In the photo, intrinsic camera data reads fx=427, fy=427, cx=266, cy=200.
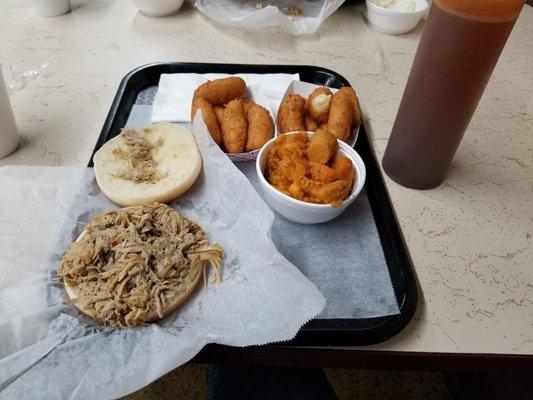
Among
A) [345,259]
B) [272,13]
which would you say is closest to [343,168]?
[345,259]

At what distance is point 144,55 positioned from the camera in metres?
1.62

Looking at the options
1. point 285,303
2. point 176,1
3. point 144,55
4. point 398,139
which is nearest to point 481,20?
point 398,139

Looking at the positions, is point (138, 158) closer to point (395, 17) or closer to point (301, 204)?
point (301, 204)

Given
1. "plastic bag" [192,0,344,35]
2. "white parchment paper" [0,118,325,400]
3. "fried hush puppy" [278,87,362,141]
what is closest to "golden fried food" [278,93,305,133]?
"fried hush puppy" [278,87,362,141]

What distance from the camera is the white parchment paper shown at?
28.2 inches

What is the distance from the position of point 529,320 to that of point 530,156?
0.62 m

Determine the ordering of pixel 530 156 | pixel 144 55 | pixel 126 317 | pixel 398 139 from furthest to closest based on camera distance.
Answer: pixel 144 55, pixel 530 156, pixel 398 139, pixel 126 317

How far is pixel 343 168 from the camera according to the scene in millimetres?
1014

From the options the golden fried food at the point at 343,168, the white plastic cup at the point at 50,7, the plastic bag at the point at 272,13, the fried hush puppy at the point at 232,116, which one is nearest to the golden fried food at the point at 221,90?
the fried hush puppy at the point at 232,116

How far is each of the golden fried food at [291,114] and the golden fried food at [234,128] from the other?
104 millimetres

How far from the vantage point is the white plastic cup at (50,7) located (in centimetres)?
177

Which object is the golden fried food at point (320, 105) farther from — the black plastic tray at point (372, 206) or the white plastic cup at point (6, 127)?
the white plastic cup at point (6, 127)

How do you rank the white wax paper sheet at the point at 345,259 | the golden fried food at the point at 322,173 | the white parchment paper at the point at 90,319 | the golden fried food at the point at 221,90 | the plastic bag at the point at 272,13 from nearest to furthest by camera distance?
the white parchment paper at the point at 90,319 < the white wax paper sheet at the point at 345,259 < the golden fried food at the point at 322,173 < the golden fried food at the point at 221,90 < the plastic bag at the point at 272,13

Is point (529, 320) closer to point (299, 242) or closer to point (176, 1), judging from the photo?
point (299, 242)
